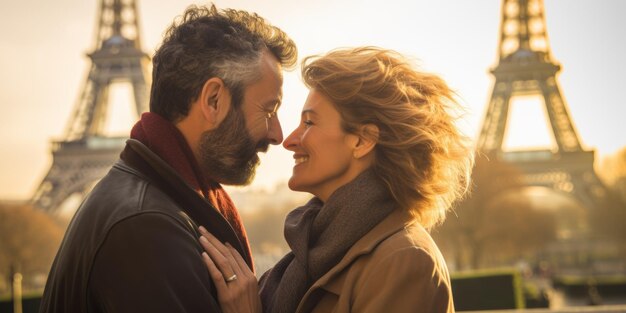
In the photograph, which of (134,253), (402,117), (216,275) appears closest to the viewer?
(134,253)

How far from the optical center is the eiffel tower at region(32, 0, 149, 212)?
39031 mm

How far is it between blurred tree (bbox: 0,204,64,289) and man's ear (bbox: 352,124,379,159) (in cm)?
3657

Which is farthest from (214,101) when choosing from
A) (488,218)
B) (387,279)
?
(488,218)

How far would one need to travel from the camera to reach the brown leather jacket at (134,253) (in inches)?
102

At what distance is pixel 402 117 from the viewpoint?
11.3 feet

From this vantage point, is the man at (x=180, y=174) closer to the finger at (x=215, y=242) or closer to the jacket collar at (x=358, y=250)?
the finger at (x=215, y=242)

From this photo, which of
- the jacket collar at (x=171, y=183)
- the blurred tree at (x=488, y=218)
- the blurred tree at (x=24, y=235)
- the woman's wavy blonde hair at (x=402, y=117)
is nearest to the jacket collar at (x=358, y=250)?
the woman's wavy blonde hair at (x=402, y=117)

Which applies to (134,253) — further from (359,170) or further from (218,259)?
(359,170)

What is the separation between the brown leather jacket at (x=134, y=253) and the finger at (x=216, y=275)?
0.08ft

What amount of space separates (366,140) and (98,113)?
41142 millimetres

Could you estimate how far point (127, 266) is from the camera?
260 cm

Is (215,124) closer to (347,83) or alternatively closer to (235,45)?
(235,45)

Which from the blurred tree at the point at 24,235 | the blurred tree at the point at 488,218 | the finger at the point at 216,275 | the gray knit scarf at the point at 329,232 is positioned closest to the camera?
the finger at the point at 216,275

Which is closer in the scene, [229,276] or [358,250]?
[229,276]
